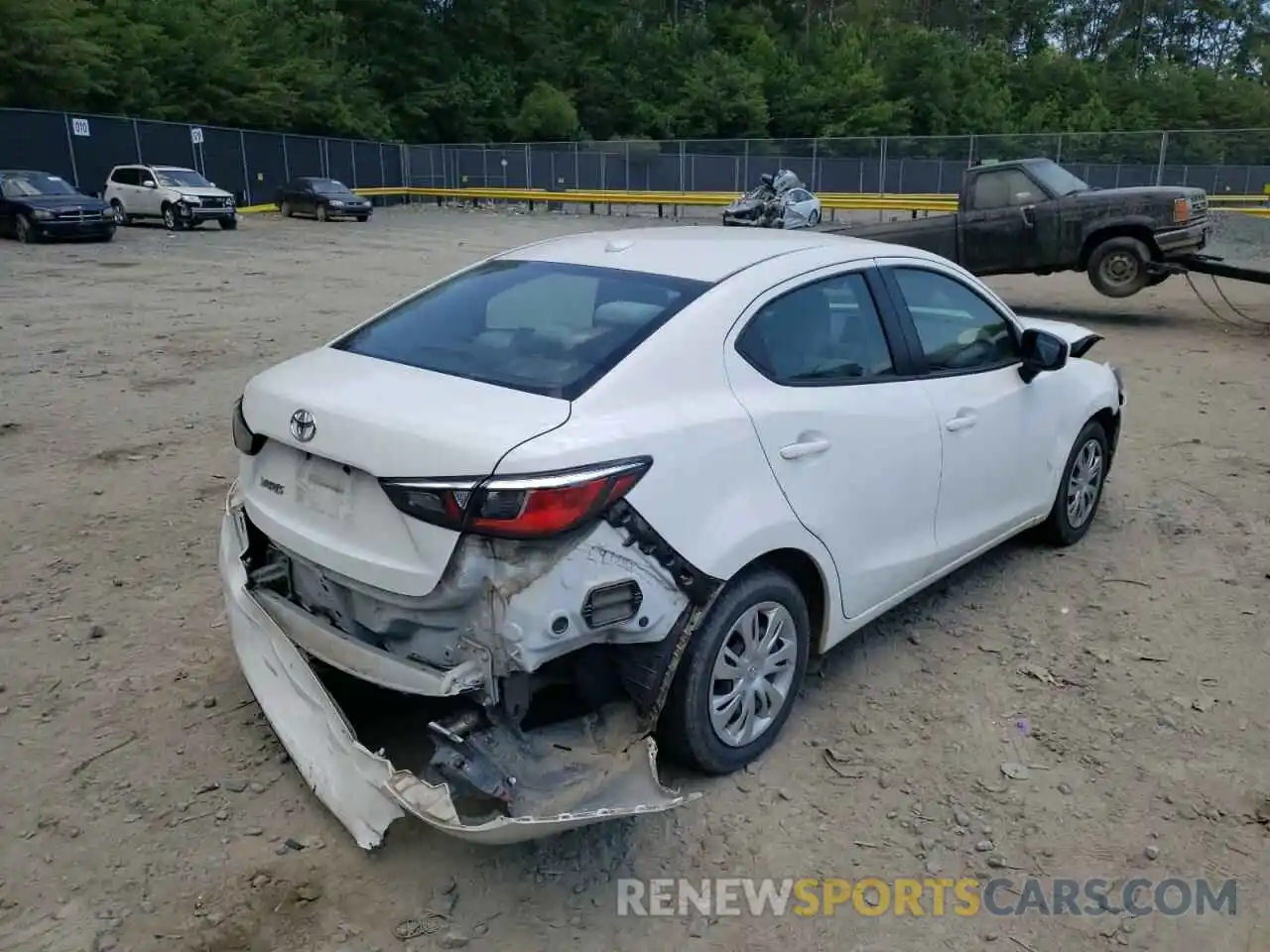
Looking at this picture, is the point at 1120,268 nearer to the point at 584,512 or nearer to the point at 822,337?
the point at 822,337

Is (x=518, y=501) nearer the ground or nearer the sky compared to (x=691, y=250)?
nearer the ground

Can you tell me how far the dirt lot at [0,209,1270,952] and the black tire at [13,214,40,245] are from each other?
18.3m

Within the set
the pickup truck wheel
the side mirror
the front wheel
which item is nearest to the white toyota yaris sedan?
the side mirror

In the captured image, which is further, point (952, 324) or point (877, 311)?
point (952, 324)

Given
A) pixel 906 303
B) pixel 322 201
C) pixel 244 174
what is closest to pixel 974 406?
pixel 906 303

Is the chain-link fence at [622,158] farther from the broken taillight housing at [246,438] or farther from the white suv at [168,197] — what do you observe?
the broken taillight housing at [246,438]

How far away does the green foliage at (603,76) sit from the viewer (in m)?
42.3

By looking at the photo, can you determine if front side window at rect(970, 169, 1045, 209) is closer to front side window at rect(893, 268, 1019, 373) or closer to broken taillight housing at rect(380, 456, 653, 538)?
front side window at rect(893, 268, 1019, 373)

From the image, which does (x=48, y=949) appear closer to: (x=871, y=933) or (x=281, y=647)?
(x=281, y=647)

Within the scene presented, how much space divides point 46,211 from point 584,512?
23224mm

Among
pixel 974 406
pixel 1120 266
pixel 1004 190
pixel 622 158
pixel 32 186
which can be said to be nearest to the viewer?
pixel 974 406

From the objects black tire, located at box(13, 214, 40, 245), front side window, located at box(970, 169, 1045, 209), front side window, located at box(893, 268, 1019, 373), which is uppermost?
front side window, located at box(970, 169, 1045, 209)

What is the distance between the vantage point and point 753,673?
11.0ft

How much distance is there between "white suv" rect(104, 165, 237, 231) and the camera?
26875 mm
